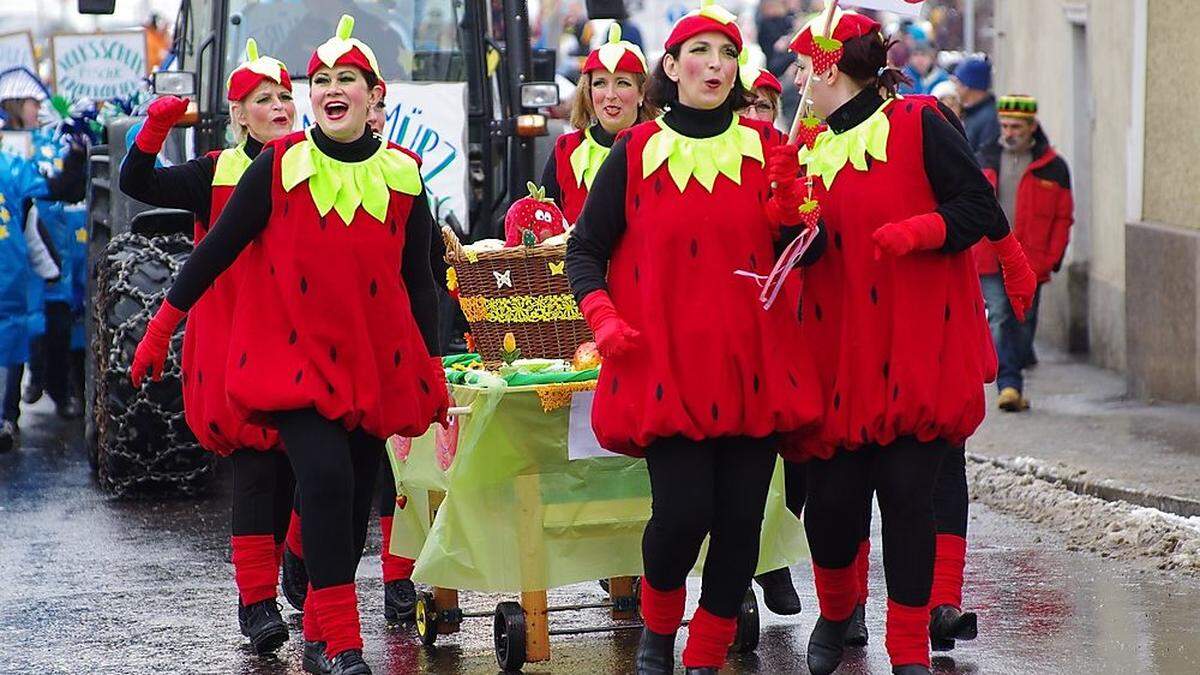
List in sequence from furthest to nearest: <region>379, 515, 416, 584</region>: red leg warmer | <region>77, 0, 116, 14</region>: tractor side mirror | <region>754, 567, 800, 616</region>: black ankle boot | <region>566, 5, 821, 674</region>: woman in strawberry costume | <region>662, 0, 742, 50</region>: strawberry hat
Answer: <region>77, 0, 116, 14</region>: tractor side mirror
<region>379, 515, 416, 584</region>: red leg warmer
<region>754, 567, 800, 616</region>: black ankle boot
<region>662, 0, 742, 50</region>: strawberry hat
<region>566, 5, 821, 674</region>: woman in strawberry costume

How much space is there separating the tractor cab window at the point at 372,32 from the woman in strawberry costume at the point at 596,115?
255 cm

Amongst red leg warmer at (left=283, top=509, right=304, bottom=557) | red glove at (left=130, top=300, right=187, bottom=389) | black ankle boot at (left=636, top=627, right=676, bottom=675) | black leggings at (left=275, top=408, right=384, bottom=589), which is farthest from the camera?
red leg warmer at (left=283, top=509, right=304, bottom=557)

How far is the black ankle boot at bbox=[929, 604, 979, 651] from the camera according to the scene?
6.61m

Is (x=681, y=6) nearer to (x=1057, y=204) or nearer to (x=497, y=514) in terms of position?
(x=1057, y=204)

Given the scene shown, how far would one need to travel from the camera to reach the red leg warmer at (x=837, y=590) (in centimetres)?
623

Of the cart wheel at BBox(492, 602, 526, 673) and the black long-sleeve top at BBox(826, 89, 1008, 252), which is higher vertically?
the black long-sleeve top at BBox(826, 89, 1008, 252)

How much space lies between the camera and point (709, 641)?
6.01 meters

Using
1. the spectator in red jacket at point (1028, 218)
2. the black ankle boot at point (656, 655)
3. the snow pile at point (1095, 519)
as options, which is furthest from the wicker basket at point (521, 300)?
the spectator in red jacket at point (1028, 218)

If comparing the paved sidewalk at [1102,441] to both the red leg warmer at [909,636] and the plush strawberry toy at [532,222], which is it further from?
the plush strawberry toy at [532,222]

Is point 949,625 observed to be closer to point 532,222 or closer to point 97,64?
point 532,222

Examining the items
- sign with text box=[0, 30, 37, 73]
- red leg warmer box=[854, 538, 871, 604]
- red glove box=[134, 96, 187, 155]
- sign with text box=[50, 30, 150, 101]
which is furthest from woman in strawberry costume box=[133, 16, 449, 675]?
sign with text box=[0, 30, 37, 73]

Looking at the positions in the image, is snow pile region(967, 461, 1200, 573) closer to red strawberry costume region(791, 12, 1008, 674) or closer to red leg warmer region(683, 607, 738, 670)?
red strawberry costume region(791, 12, 1008, 674)

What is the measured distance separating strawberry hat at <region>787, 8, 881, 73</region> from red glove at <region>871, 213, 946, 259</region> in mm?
520

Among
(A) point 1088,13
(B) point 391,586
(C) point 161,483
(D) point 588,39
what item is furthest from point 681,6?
(B) point 391,586
